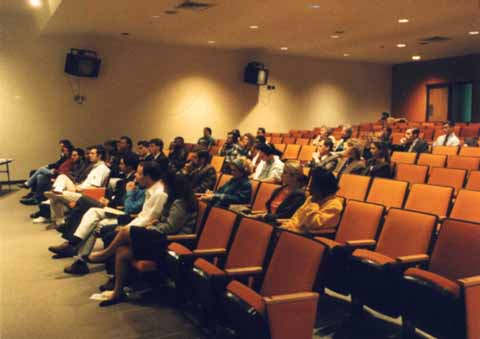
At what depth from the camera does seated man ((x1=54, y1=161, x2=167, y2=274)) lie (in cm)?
400

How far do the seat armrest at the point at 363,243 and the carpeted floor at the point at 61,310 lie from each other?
3.85 feet

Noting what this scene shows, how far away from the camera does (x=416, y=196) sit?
4324mm

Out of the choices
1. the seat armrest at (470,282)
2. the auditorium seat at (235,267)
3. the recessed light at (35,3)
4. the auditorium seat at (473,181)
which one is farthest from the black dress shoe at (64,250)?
the recessed light at (35,3)

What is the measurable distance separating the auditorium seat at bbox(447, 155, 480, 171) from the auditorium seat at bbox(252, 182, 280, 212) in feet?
9.18

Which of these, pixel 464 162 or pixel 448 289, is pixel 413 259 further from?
pixel 464 162

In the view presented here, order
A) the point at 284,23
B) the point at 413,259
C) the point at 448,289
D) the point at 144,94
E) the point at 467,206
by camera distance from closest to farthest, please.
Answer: the point at 448,289 < the point at 413,259 < the point at 467,206 < the point at 284,23 < the point at 144,94

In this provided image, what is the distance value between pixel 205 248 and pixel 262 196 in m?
1.43

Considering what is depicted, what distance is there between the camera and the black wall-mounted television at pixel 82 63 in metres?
10.6

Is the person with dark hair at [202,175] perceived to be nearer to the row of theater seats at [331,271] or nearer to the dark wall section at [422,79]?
the row of theater seats at [331,271]

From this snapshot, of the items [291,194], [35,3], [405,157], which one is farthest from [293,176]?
[35,3]

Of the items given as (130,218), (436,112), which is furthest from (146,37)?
(436,112)

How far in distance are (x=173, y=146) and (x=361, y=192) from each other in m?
4.29

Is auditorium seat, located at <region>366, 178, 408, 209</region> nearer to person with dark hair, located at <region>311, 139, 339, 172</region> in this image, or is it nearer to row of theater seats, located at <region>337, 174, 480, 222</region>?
row of theater seats, located at <region>337, 174, 480, 222</region>

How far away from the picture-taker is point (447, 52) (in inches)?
533
